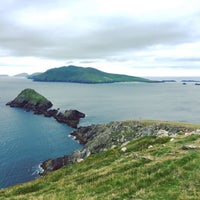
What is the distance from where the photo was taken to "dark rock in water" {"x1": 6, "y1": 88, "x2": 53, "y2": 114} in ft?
593

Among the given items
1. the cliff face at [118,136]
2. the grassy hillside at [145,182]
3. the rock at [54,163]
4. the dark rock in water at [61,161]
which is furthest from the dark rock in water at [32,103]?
the grassy hillside at [145,182]

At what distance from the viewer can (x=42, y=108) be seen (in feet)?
589

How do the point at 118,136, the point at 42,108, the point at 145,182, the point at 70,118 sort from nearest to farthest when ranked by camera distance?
the point at 145,182 → the point at 118,136 → the point at 70,118 → the point at 42,108

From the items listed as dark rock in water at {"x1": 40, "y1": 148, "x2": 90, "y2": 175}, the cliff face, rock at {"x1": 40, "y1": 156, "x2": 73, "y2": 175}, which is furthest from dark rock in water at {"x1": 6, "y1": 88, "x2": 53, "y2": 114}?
dark rock in water at {"x1": 40, "y1": 148, "x2": 90, "y2": 175}

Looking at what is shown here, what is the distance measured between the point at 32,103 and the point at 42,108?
12.5 metres

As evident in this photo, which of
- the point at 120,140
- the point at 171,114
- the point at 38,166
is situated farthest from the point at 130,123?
the point at 171,114

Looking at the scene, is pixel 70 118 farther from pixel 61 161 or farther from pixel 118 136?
pixel 61 161

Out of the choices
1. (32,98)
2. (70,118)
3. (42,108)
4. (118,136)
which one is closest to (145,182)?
(118,136)

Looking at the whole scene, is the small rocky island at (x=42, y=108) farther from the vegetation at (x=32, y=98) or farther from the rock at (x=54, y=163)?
the rock at (x=54, y=163)

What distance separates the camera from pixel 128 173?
990 inches

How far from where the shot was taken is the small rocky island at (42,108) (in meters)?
145

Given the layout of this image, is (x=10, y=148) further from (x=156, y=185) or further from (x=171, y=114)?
(x=171, y=114)

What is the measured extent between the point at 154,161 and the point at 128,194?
25.9 ft

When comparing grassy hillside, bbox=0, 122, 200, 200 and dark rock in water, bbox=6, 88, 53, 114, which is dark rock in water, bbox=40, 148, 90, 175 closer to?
grassy hillside, bbox=0, 122, 200, 200
